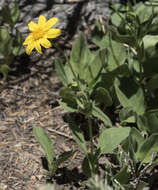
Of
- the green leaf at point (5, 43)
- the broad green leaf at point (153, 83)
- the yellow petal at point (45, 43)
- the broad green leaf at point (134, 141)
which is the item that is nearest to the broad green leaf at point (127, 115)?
the broad green leaf at point (134, 141)

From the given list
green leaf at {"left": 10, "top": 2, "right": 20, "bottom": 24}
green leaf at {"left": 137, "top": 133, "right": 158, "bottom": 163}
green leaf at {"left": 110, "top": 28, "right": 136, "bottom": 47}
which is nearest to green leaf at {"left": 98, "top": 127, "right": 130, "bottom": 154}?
green leaf at {"left": 137, "top": 133, "right": 158, "bottom": 163}

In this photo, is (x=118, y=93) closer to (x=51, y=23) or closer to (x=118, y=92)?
(x=118, y=92)

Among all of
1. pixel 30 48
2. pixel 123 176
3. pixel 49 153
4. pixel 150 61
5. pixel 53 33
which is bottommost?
pixel 123 176

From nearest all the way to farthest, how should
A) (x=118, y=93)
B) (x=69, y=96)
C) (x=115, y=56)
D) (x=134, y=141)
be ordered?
(x=134, y=141) → (x=69, y=96) → (x=118, y=93) → (x=115, y=56)

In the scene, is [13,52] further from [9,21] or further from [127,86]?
[127,86]

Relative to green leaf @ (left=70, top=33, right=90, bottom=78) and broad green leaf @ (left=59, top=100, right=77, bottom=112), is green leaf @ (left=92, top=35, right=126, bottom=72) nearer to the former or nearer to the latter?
green leaf @ (left=70, top=33, right=90, bottom=78)

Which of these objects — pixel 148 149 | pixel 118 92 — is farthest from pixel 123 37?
pixel 148 149

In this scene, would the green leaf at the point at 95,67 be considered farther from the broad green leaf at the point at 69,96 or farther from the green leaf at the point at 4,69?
the green leaf at the point at 4,69
